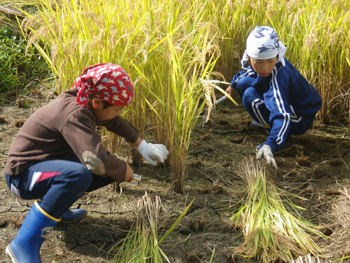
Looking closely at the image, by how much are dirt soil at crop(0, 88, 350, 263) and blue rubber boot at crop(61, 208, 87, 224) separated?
0.03 m

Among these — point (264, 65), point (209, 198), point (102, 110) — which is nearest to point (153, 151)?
point (102, 110)

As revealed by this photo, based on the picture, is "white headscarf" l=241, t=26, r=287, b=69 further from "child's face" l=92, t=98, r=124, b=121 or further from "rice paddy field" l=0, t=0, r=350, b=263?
"child's face" l=92, t=98, r=124, b=121

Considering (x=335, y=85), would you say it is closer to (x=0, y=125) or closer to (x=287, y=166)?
Result: (x=287, y=166)

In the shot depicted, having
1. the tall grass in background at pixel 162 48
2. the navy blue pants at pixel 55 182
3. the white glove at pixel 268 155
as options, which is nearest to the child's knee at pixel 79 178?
the navy blue pants at pixel 55 182

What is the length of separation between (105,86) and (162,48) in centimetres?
59

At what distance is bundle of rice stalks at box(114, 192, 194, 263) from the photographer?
213 cm

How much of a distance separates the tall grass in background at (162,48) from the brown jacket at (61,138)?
43 cm

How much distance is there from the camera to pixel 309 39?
2867mm

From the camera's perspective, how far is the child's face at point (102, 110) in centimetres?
209

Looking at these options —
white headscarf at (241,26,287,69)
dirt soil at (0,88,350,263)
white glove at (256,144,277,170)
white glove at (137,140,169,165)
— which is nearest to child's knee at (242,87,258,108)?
dirt soil at (0,88,350,263)

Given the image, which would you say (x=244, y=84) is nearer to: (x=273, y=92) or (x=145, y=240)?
(x=273, y=92)

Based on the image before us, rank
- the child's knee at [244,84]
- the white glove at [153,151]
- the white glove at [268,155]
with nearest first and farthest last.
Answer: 1. the white glove at [153,151]
2. the white glove at [268,155]
3. the child's knee at [244,84]

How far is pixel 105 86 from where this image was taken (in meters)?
2.04

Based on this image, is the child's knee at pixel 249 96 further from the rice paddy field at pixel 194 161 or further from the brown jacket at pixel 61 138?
the brown jacket at pixel 61 138
